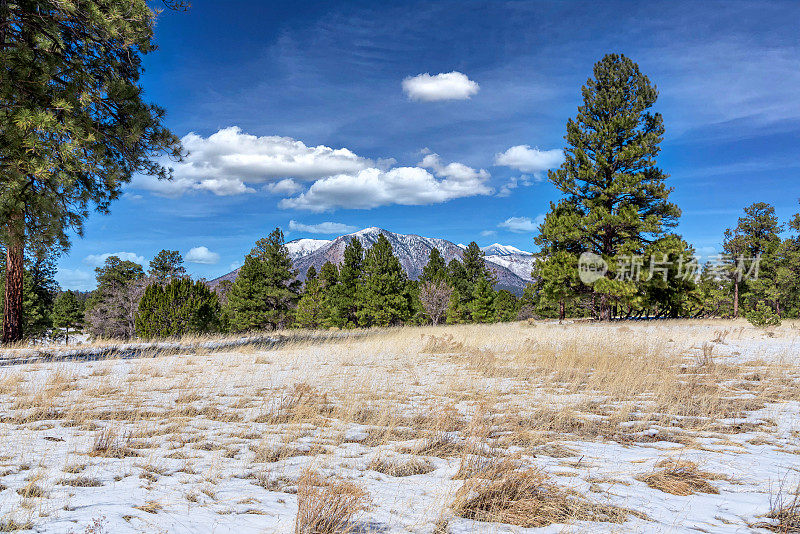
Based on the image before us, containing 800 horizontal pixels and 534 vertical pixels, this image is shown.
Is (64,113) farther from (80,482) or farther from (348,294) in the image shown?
(348,294)

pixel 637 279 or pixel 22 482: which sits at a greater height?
pixel 637 279

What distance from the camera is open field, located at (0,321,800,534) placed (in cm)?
258

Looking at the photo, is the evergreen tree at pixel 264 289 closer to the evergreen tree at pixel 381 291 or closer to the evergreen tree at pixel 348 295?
the evergreen tree at pixel 348 295

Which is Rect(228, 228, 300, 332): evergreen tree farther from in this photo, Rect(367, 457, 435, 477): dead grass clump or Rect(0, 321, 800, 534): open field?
Rect(367, 457, 435, 477): dead grass clump

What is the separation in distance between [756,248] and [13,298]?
49.4 metres

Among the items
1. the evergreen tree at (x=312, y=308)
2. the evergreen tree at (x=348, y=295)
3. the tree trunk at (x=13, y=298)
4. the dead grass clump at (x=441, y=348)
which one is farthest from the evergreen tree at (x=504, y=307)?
the tree trunk at (x=13, y=298)

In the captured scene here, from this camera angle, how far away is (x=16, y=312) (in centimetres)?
1227

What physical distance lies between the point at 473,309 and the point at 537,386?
1447 inches

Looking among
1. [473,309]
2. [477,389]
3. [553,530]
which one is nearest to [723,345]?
[477,389]

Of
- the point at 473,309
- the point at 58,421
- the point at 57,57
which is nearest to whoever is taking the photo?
the point at 58,421

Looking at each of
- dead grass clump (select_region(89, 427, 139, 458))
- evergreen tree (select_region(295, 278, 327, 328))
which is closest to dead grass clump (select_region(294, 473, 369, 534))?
dead grass clump (select_region(89, 427, 139, 458))

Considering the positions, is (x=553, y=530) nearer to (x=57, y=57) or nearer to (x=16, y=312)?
(x=57, y=57)

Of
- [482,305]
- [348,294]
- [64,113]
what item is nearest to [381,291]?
[348,294]

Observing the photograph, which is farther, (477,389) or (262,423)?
(477,389)
